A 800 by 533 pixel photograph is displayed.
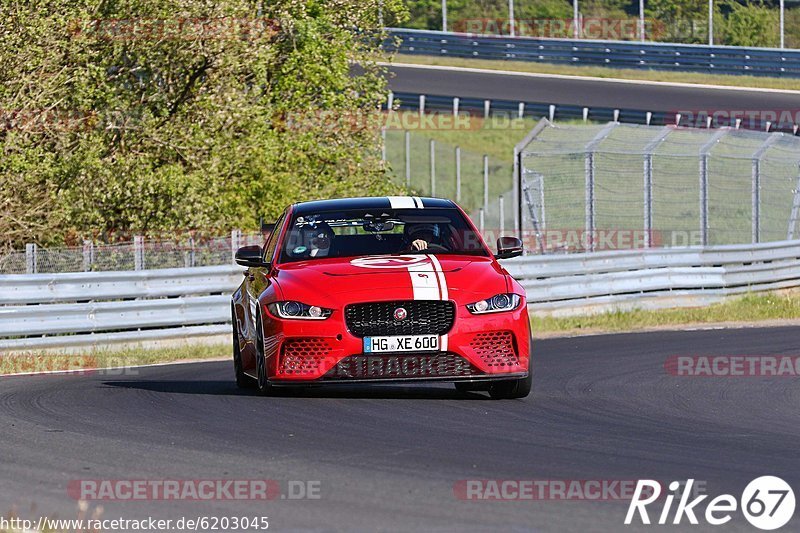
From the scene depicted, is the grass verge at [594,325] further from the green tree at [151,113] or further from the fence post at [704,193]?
the green tree at [151,113]

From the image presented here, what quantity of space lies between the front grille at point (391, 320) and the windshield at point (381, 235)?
→ 1.01 meters

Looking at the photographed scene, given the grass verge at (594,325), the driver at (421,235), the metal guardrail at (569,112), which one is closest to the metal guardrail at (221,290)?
the grass verge at (594,325)

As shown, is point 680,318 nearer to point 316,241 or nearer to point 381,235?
point 381,235

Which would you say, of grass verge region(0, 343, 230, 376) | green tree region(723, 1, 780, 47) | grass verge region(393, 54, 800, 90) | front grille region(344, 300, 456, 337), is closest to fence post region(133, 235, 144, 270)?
grass verge region(0, 343, 230, 376)

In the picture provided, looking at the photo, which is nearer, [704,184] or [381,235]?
[381,235]

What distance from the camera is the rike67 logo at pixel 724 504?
20.1 ft

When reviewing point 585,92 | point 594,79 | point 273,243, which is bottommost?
point 585,92

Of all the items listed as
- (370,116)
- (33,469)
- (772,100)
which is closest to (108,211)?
(370,116)

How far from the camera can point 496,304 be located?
34.8 ft

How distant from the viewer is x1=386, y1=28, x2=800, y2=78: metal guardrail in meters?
46.4

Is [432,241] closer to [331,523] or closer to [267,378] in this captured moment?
[267,378]

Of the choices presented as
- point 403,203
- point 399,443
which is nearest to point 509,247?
point 403,203

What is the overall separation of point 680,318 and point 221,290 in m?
6.98

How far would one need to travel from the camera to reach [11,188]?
69.8ft
